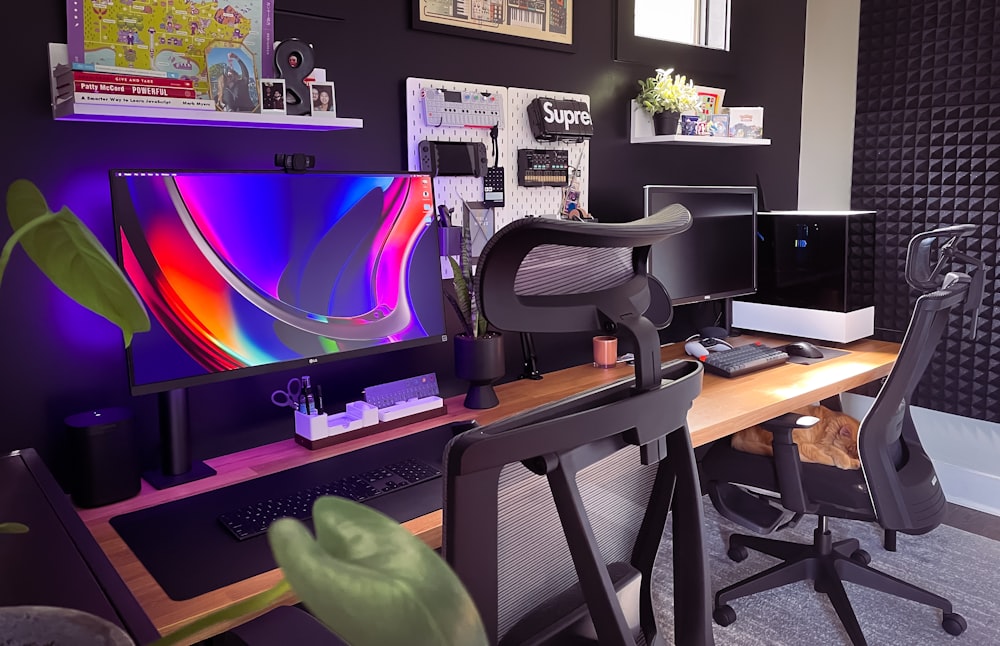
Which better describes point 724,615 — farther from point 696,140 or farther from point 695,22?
point 695,22

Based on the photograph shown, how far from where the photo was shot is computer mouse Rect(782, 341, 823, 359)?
266cm

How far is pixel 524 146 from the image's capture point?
2.42m

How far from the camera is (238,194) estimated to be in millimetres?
1650

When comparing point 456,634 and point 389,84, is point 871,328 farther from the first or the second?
point 456,634

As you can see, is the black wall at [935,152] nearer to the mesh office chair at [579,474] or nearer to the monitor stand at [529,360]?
the monitor stand at [529,360]

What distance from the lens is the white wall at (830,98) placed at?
11.0 feet

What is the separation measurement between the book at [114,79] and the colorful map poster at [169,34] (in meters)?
0.02

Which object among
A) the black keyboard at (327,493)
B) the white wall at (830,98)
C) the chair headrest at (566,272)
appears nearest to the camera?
the chair headrest at (566,272)

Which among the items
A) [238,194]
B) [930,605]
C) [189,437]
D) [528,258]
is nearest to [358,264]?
[238,194]

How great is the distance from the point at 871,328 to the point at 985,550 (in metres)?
0.88

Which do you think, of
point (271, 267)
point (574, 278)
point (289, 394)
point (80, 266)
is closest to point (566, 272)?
point (574, 278)

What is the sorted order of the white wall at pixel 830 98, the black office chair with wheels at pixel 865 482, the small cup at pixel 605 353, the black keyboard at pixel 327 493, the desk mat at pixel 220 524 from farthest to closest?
1. the white wall at pixel 830 98
2. the small cup at pixel 605 353
3. the black office chair with wheels at pixel 865 482
4. the black keyboard at pixel 327 493
5. the desk mat at pixel 220 524

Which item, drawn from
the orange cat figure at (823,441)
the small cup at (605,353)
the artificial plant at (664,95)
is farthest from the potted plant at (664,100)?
the orange cat figure at (823,441)

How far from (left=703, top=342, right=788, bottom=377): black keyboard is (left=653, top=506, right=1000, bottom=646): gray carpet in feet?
2.01
